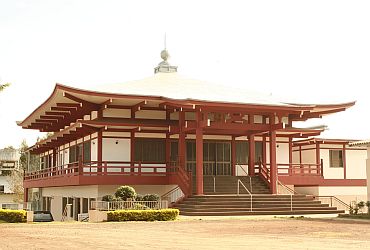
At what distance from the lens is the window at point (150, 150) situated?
35991 mm

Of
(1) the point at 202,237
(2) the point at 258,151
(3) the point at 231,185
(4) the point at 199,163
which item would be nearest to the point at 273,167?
(3) the point at 231,185

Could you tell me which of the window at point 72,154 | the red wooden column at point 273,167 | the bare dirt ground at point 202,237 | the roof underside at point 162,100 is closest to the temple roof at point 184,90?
the roof underside at point 162,100

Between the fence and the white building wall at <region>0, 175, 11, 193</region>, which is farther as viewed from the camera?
the white building wall at <region>0, 175, 11, 193</region>

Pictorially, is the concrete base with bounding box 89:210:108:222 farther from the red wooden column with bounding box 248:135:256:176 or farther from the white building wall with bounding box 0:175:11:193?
the white building wall with bounding box 0:175:11:193

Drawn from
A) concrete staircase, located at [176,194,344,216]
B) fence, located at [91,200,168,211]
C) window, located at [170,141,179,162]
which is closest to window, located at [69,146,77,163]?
window, located at [170,141,179,162]

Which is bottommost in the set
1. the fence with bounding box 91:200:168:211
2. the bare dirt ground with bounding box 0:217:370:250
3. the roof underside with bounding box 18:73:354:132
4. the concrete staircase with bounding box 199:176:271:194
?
the bare dirt ground with bounding box 0:217:370:250

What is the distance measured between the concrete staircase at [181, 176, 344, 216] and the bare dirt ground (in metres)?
6.49

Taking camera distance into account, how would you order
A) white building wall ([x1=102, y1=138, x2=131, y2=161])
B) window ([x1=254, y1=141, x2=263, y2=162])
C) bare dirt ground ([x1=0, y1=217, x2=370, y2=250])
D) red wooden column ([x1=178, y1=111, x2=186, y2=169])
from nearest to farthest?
bare dirt ground ([x1=0, y1=217, x2=370, y2=250])
red wooden column ([x1=178, y1=111, x2=186, y2=169])
white building wall ([x1=102, y1=138, x2=131, y2=161])
window ([x1=254, y1=141, x2=263, y2=162])

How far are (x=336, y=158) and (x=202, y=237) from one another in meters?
30.9

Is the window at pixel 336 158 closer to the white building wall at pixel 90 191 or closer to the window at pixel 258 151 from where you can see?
the window at pixel 258 151

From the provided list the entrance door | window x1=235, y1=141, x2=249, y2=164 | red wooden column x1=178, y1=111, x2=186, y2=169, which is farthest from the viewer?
window x1=235, y1=141, x2=249, y2=164

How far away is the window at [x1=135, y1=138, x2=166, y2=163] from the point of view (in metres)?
36.0

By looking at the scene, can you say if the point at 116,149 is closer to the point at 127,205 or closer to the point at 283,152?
the point at 127,205

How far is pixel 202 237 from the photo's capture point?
17.5 metres
